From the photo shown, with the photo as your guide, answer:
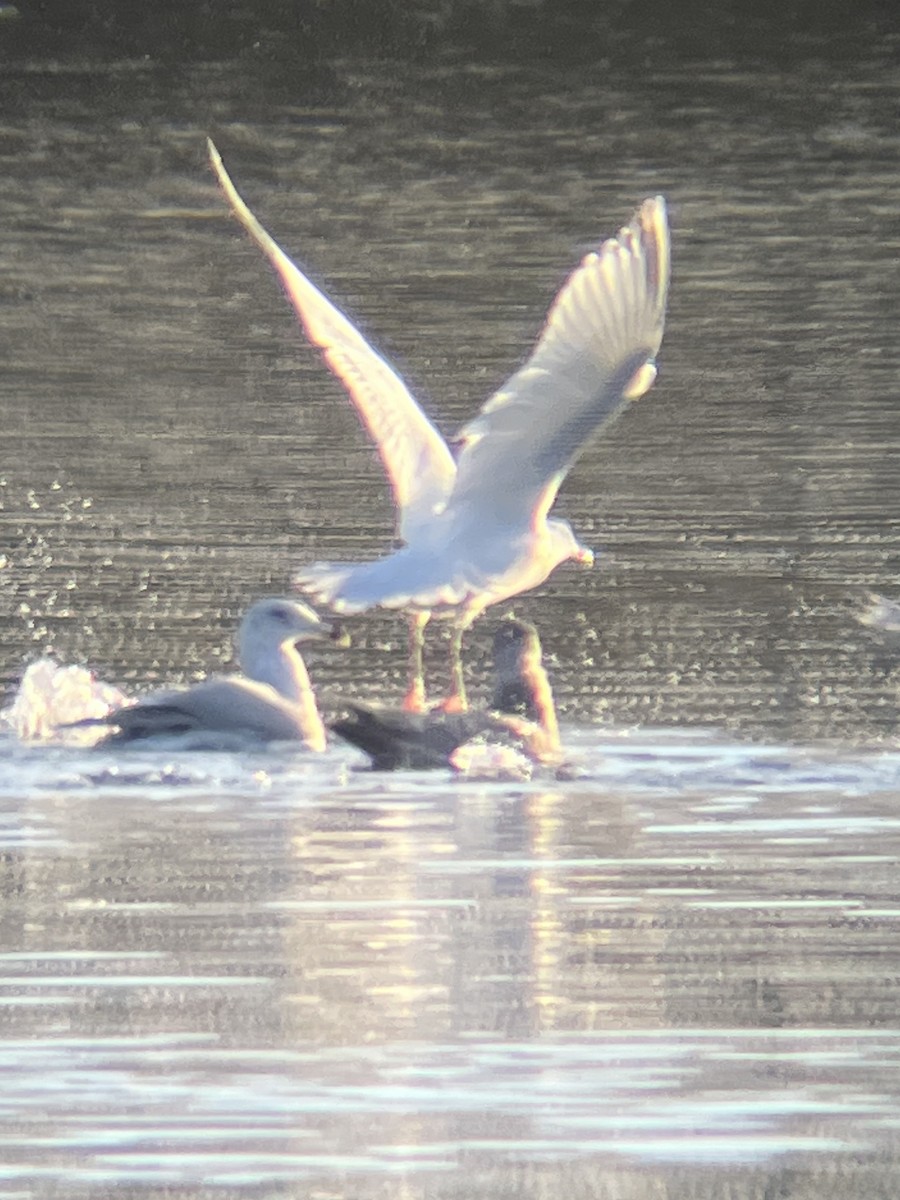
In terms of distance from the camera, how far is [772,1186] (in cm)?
204

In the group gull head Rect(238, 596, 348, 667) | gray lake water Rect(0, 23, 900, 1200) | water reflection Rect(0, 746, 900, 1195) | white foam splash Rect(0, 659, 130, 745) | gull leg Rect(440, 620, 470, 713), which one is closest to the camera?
water reflection Rect(0, 746, 900, 1195)

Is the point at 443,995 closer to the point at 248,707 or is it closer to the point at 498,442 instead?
the point at 248,707

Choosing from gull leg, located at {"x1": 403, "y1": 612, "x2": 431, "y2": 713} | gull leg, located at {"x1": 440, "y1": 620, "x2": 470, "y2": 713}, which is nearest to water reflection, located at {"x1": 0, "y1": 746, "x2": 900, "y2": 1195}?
gull leg, located at {"x1": 440, "y1": 620, "x2": 470, "y2": 713}

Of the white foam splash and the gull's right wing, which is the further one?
the gull's right wing

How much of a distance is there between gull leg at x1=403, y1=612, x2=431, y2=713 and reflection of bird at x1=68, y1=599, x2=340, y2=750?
155 millimetres

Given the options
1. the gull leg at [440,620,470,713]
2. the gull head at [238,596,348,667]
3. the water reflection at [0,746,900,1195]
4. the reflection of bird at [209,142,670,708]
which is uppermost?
the reflection of bird at [209,142,670,708]

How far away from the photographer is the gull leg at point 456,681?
16.2 ft

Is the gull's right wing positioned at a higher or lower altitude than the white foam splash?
higher

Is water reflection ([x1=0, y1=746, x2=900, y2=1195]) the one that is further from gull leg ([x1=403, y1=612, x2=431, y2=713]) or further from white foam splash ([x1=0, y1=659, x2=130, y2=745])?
gull leg ([x1=403, y1=612, x2=431, y2=713])

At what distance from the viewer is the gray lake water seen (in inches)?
89.1

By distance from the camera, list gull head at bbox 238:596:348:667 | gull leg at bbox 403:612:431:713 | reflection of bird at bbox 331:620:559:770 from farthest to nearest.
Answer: gull head at bbox 238:596:348:667
gull leg at bbox 403:612:431:713
reflection of bird at bbox 331:620:559:770

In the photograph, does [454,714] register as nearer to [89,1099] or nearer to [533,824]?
[533,824]

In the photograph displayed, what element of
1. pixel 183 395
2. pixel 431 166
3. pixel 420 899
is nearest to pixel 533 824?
pixel 420 899

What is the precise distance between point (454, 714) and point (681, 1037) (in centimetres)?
209
